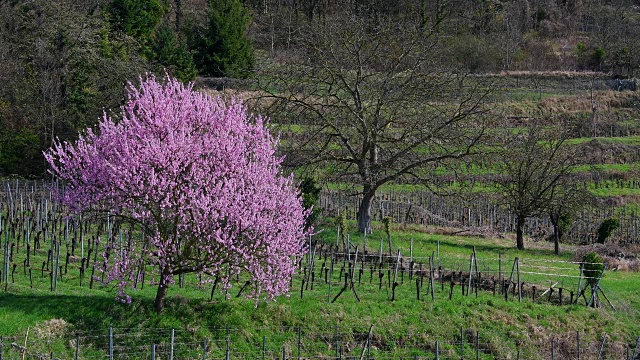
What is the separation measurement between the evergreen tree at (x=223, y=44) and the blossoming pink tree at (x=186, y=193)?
41.4 metres

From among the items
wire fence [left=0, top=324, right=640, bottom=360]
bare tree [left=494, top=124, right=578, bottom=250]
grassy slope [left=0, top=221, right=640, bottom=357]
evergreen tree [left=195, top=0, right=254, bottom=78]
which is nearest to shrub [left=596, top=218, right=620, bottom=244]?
bare tree [left=494, top=124, right=578, bottom=250]

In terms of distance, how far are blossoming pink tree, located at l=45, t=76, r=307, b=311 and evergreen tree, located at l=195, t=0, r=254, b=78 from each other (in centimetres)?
4138

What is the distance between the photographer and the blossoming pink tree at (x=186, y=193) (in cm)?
2066

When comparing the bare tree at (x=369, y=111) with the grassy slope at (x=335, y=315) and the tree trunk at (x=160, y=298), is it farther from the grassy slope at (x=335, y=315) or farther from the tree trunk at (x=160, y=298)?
the tree trunk at (x=160, y=298)

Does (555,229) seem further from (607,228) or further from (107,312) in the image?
(107,312)

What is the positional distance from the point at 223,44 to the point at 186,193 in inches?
1737

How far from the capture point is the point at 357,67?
114 ft

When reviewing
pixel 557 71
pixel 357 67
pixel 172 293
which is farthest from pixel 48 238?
pixel 557 71

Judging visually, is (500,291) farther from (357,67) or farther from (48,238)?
(48,238)

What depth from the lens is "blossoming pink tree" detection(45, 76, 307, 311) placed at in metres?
20.7

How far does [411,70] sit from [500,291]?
11.4 m

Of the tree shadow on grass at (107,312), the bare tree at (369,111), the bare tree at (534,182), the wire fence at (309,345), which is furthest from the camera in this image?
the bare tree at (534,182)

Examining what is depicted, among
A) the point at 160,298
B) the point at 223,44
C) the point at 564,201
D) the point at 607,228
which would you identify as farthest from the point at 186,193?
the point at 223,44

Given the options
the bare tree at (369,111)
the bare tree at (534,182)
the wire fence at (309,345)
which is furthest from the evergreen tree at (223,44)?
the wire fence at (309,345)
